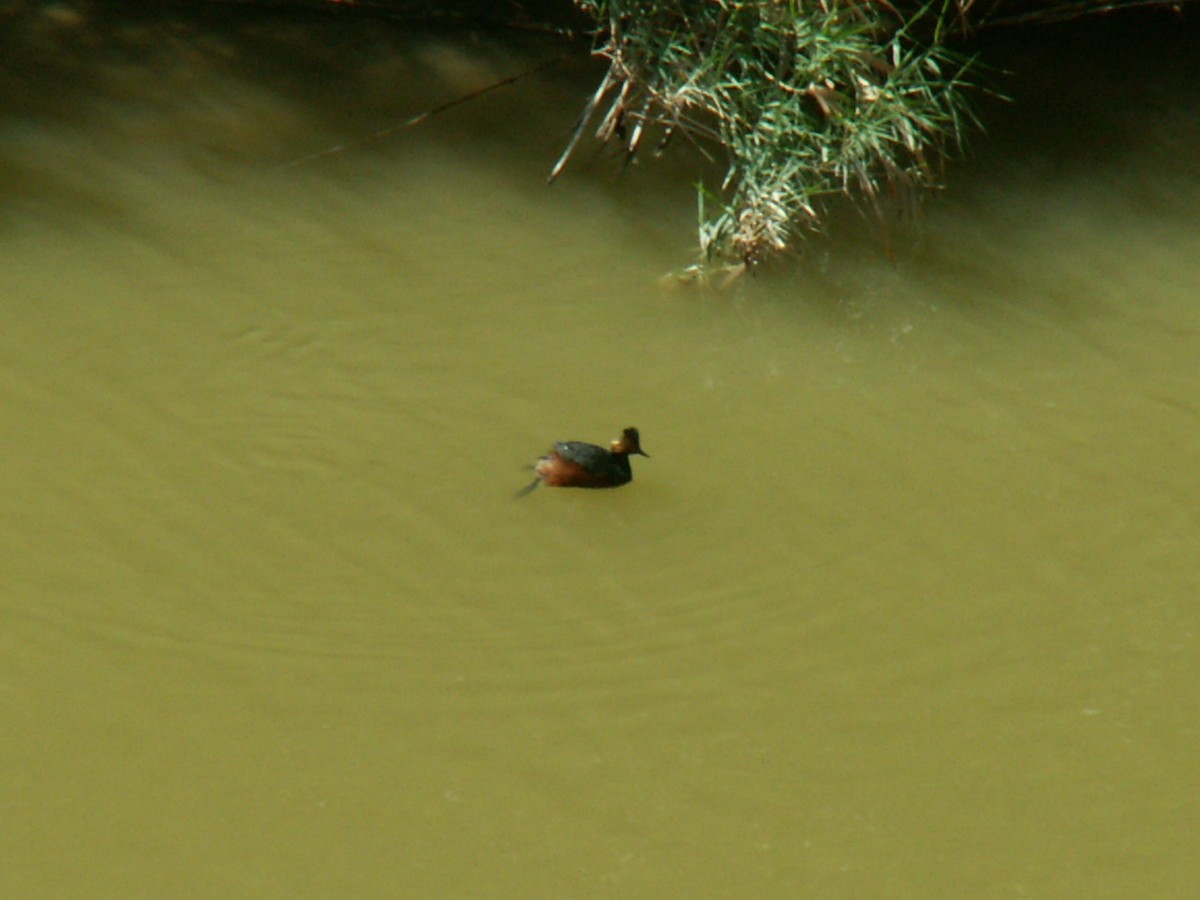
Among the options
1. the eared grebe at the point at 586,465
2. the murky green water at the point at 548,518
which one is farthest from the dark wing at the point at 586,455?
the murky green water at the point at 548,518

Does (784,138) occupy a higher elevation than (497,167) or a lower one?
higher

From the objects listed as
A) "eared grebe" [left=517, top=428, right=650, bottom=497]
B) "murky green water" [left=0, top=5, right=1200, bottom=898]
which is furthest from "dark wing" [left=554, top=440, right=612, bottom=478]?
"murky green water" [left=0, top=5, right=1200, bottom=898]

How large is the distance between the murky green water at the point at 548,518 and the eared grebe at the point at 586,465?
7 centimetres

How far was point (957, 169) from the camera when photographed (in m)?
6.39

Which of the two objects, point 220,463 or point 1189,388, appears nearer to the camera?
point 220,463

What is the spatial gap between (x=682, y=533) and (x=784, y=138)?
6.08 feet

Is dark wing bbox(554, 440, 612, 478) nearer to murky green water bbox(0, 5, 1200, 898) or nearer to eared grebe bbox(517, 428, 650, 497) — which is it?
eared grebe bbox(517, 428, 650, 497)

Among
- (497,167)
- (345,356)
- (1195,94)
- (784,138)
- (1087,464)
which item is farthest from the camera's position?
(1195,94)

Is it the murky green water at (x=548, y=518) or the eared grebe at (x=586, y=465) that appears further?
the eared grebe at (x=586, y=465)

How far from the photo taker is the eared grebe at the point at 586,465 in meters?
4.32

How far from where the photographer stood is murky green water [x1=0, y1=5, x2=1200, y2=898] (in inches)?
132

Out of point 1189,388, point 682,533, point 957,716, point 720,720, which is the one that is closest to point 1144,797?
point 957,716

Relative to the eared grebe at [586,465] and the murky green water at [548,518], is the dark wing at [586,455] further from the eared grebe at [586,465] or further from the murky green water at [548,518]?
the murky green water at [548,518]

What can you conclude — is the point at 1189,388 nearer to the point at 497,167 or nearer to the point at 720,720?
the point at 720,720
